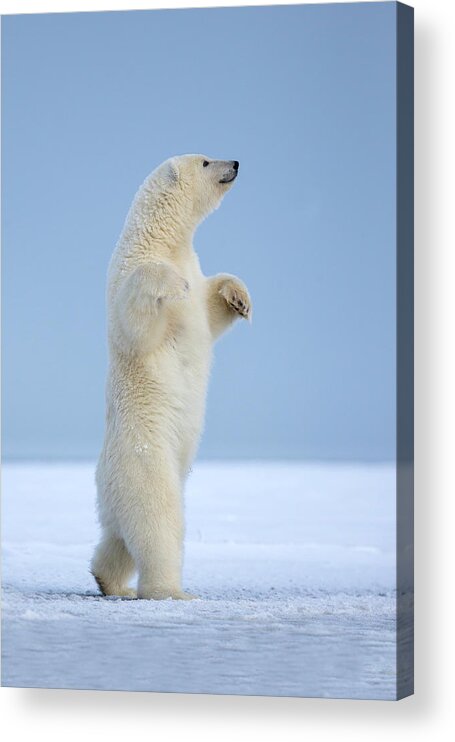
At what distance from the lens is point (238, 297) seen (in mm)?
6660

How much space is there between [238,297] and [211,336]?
22cm

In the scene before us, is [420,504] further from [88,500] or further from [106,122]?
[106,122]

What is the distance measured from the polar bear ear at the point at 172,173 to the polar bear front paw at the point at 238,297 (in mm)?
502

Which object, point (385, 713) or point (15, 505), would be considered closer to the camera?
point (385, 713)

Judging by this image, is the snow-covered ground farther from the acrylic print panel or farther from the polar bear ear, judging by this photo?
the polar bear ear

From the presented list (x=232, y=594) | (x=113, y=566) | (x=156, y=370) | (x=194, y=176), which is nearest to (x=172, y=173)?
(x=194, y=176)

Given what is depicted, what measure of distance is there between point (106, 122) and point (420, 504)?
2.11 meters

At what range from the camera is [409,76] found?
602cm

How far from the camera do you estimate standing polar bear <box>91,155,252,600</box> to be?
A: 631 centimetres

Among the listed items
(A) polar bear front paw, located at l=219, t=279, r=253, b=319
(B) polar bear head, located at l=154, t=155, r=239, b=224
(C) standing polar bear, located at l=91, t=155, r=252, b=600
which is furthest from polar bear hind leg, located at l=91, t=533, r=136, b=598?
(B) polar bear head, located at l=154, t=155, r=239, b=224

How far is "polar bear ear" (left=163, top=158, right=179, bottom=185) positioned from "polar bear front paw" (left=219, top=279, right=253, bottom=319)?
502mm

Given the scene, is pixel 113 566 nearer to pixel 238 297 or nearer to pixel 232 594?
pixel 232 594

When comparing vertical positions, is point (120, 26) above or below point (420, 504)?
above


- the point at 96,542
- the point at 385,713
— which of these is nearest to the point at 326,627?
the point at 385,713
